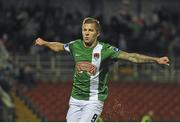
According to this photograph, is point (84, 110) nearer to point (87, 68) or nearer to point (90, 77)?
point (90, 77)

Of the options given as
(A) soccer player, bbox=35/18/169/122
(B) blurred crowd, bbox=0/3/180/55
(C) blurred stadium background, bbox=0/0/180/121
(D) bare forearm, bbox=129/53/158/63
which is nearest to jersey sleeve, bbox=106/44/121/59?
(A) soccer player, bbox=35/18/169/122

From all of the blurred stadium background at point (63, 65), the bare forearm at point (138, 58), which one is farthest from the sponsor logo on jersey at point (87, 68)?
the blurred stadium background at point (63, 65)

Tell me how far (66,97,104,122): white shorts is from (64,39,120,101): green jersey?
7cm

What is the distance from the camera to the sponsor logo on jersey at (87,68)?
29.7 ft

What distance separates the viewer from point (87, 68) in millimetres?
9062

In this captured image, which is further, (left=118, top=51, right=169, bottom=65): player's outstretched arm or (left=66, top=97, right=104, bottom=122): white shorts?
(left=66, top=97, right=104, bottom=122): white shorts

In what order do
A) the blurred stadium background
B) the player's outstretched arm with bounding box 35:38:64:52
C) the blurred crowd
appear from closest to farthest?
the player's outstretched arm with bounding box 35:38:64:52 < the blurred stadium background < the blurred crowd

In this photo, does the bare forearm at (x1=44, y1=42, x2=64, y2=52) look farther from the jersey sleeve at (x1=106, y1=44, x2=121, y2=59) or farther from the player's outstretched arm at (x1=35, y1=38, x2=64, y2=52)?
the jersey sleeve at (x1=106, y1=44, x2=121, y2=59)

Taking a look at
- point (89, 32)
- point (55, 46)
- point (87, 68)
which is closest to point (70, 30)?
point (55, 46)

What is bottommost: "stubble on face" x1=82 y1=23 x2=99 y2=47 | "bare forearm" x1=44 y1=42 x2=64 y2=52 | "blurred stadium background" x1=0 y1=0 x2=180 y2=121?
"blurred stadium background" x1=0 y1=0 x2=180 y2=121

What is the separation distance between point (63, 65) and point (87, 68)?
11.1 meters

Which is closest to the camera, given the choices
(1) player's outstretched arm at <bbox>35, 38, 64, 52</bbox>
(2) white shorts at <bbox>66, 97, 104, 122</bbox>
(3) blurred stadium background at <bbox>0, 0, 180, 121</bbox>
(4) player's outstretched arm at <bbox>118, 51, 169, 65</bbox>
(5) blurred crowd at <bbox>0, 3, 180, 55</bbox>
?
(4) player's outstretched arm at <bbox>118, 51, 169, 65</bbox>

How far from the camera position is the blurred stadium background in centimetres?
1820

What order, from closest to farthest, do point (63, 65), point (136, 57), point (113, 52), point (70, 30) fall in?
point (136, 57) → point (113, 52) → point (63, 65) → point (70, 30)
